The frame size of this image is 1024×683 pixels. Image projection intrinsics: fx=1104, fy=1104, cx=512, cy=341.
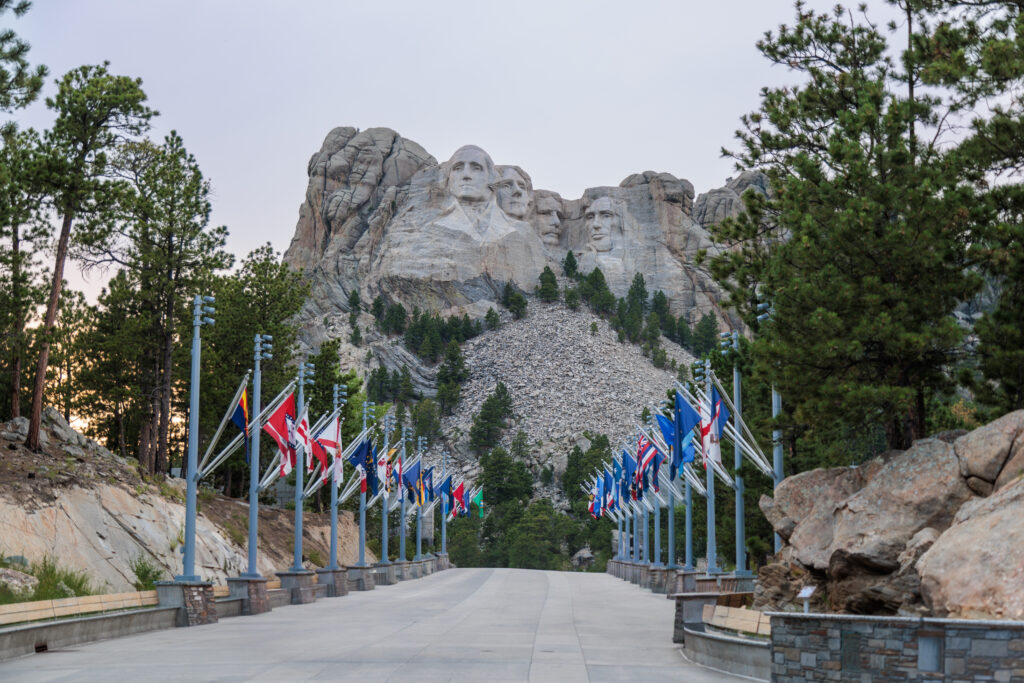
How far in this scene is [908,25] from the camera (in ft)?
84.3

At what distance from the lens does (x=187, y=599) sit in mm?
25609

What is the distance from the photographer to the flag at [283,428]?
97.5 ft

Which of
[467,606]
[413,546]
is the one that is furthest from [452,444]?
[467,606]

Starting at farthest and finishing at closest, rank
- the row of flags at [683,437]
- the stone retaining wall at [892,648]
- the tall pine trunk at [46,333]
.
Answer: the tall pine trunk at [46,333] < the row of flags at [683,437] < the stone retaining wall at [892,648]

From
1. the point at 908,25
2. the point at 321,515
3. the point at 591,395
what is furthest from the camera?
the point at 591,395

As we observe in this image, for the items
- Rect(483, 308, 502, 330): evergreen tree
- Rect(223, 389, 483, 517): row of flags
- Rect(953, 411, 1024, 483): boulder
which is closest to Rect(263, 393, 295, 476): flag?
Rect(223, 389, 483, 517): row of flags

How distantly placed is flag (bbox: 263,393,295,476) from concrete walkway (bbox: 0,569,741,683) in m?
4.26

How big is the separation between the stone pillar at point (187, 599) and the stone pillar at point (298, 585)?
986cm

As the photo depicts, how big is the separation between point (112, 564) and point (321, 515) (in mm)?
35297

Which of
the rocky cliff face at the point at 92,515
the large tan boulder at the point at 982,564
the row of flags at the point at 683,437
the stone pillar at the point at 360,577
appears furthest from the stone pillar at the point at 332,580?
the large tan boulder at the point at 982,564

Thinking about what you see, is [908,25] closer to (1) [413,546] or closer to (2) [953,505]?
(2) [953,505]

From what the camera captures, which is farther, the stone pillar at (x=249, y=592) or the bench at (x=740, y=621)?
the stone pillar at (x=249, y=592)

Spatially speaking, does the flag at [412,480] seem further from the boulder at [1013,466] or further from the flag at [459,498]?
the boulder at [1013,466]

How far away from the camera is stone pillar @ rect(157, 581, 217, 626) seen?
25.4m
